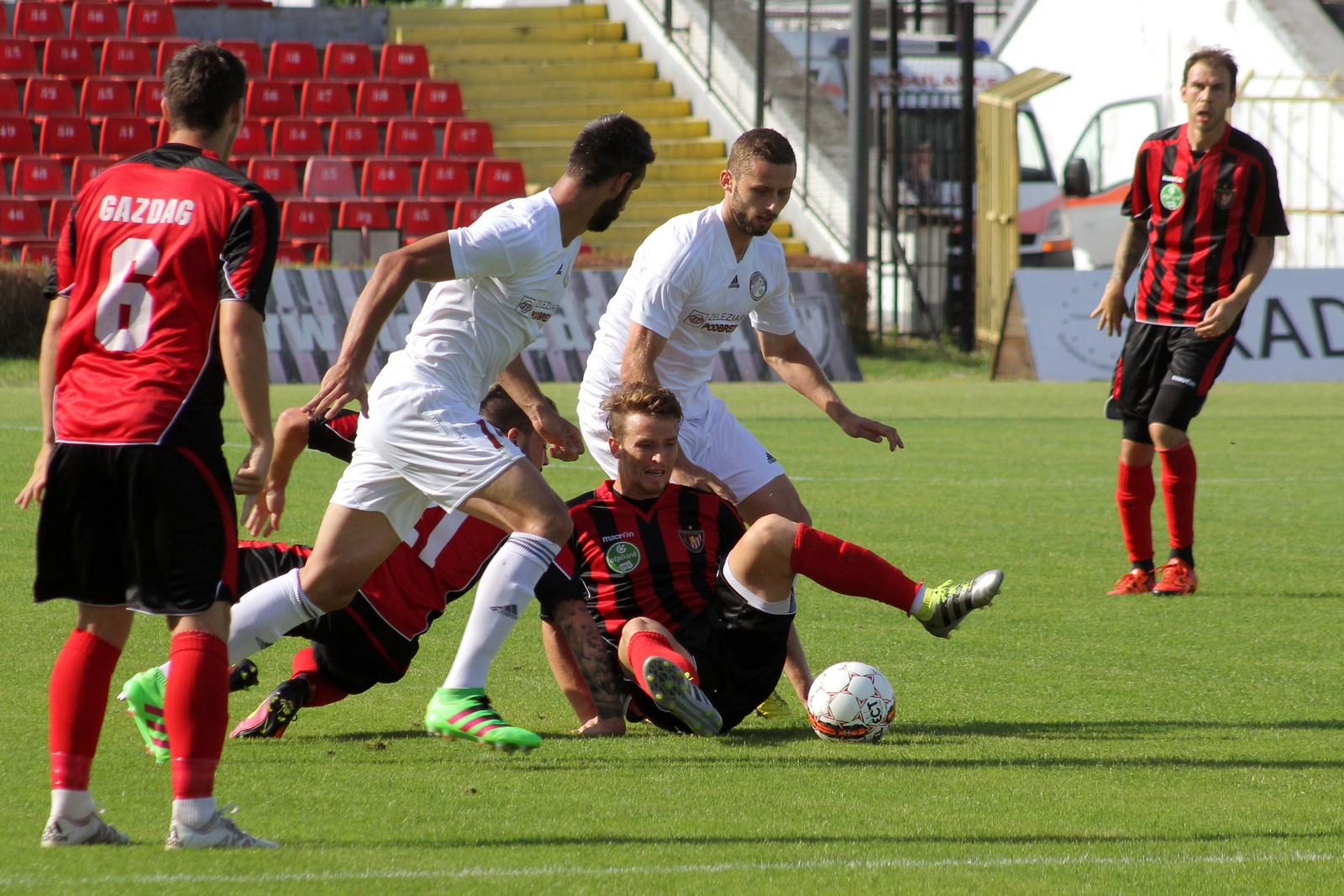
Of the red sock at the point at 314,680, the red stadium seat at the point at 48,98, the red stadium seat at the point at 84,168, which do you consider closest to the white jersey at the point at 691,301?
the red sock at the point at 314,680

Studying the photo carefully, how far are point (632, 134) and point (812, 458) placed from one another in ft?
23.5

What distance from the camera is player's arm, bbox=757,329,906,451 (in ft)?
17.3

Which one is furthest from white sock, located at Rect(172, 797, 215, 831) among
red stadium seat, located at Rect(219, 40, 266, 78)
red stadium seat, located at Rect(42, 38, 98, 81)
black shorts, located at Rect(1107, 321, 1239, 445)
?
red stadium seat, located at Rect(219, 40, 266, 78)

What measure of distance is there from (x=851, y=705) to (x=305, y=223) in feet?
57.4

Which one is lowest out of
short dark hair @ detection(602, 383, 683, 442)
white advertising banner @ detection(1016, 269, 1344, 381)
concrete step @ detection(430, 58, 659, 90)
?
white advertising banner @ detection(1016, 269, 1344, 381)

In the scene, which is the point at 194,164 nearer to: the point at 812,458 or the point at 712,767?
the point at 712,767

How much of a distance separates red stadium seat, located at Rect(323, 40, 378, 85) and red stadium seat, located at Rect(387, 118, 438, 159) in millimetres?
2013

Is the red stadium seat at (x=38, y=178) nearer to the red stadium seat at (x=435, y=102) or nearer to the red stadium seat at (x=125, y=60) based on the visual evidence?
the red stadium seat at (x=125, y=60)

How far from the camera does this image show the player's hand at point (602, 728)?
453cm

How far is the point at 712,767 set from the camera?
4148mm

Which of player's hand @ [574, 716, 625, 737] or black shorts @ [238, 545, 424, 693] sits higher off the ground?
black shorts @ [238, 545, 424, 693]

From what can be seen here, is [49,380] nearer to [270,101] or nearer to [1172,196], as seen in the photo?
[1172,196]

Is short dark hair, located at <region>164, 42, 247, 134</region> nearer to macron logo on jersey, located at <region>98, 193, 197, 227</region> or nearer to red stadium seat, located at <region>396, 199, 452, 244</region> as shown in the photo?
macron logo on jersey, located at <region>98, 193, 197, 227</region>

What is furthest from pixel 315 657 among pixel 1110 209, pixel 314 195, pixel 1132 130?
pixel 1132 130
